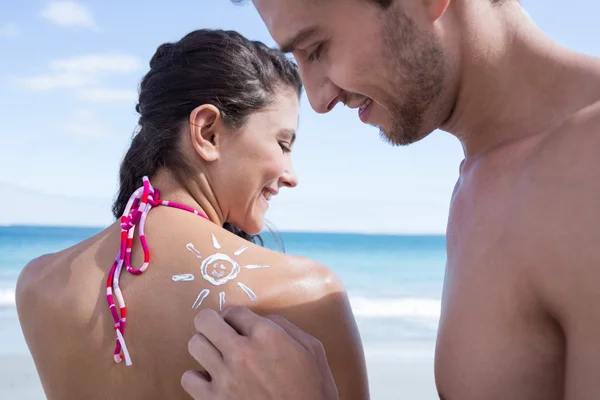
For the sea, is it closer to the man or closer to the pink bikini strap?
the pink bikini strap

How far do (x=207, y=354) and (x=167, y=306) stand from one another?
478 millimetres

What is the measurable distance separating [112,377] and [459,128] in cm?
112

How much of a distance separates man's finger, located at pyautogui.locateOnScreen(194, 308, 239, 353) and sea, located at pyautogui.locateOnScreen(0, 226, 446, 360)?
1.66 meters

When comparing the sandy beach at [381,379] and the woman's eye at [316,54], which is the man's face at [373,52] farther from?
the sandy beach at [381,379]

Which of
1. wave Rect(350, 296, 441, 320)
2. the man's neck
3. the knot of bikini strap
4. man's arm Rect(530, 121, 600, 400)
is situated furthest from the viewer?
wave Rect(350, 296, 441, 320)

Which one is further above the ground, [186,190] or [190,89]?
[190,89]

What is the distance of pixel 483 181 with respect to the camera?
4.86ft

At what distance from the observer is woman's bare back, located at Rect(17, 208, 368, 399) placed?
162 cm

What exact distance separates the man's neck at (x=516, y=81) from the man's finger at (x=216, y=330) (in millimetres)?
777

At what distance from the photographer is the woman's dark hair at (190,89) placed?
1981 mm

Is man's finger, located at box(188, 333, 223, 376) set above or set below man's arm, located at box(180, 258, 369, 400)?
above

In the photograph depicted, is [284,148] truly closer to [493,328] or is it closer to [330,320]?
[330,320]

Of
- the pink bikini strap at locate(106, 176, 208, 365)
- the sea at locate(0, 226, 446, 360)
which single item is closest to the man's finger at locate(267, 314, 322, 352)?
the pink bikini strap at locate(106, 176, 208, 365)

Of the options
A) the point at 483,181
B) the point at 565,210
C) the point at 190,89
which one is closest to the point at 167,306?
the point at 190,89
